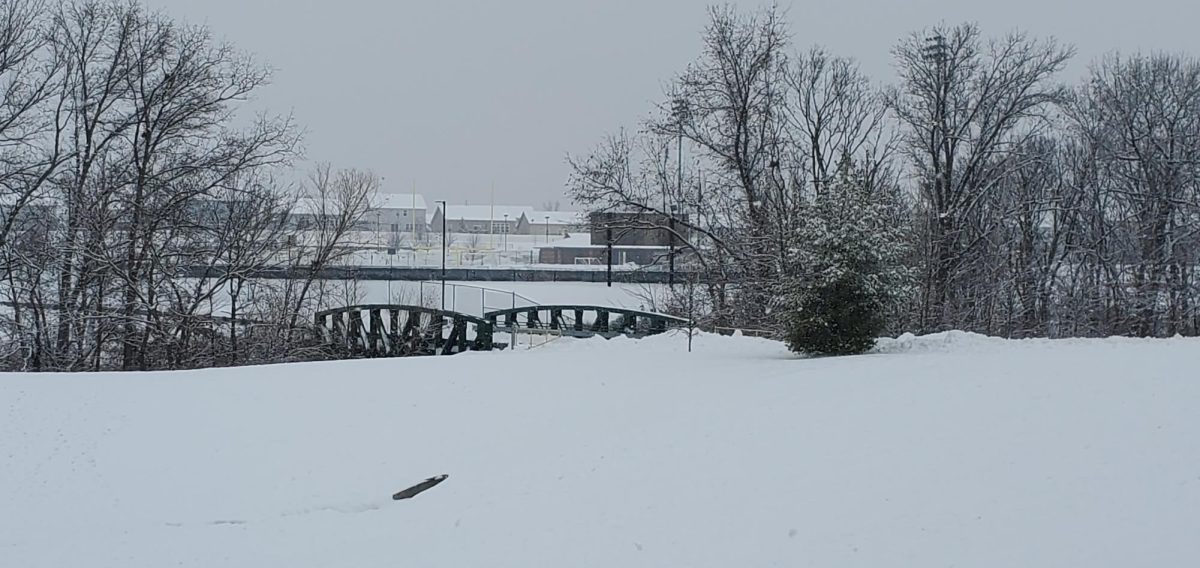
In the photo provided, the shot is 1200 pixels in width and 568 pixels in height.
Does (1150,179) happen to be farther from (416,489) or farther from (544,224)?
(544,224)

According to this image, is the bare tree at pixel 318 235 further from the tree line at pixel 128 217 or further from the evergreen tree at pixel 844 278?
the evergreen tree at pixel 844 278

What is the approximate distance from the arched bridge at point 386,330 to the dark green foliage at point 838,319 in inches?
571

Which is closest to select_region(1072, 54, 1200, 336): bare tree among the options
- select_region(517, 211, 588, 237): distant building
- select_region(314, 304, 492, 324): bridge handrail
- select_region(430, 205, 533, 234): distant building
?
select_region(314, 304, 492, 324): bridge handrail

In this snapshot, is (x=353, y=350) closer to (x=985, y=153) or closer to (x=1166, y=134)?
(x=985, y=153)

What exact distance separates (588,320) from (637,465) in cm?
1927

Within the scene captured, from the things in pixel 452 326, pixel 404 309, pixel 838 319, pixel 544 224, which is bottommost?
pixel 452 326

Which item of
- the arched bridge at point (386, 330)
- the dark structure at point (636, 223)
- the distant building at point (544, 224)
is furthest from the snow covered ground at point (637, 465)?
the distant building at point (544, 224)

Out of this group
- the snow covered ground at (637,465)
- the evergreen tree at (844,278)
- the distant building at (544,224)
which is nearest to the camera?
the snow covered ground at (637,465)

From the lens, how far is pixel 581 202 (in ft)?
103

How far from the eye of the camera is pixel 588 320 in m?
28.8

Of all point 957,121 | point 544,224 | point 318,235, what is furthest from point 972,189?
point 544,224

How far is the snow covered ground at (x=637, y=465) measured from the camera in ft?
22.3

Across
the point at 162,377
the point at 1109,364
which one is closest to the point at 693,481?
the point at 1109,364

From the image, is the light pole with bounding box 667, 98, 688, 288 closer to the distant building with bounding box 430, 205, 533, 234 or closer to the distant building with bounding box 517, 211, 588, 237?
the distant building with bounding box 517, 211, 588, 237
